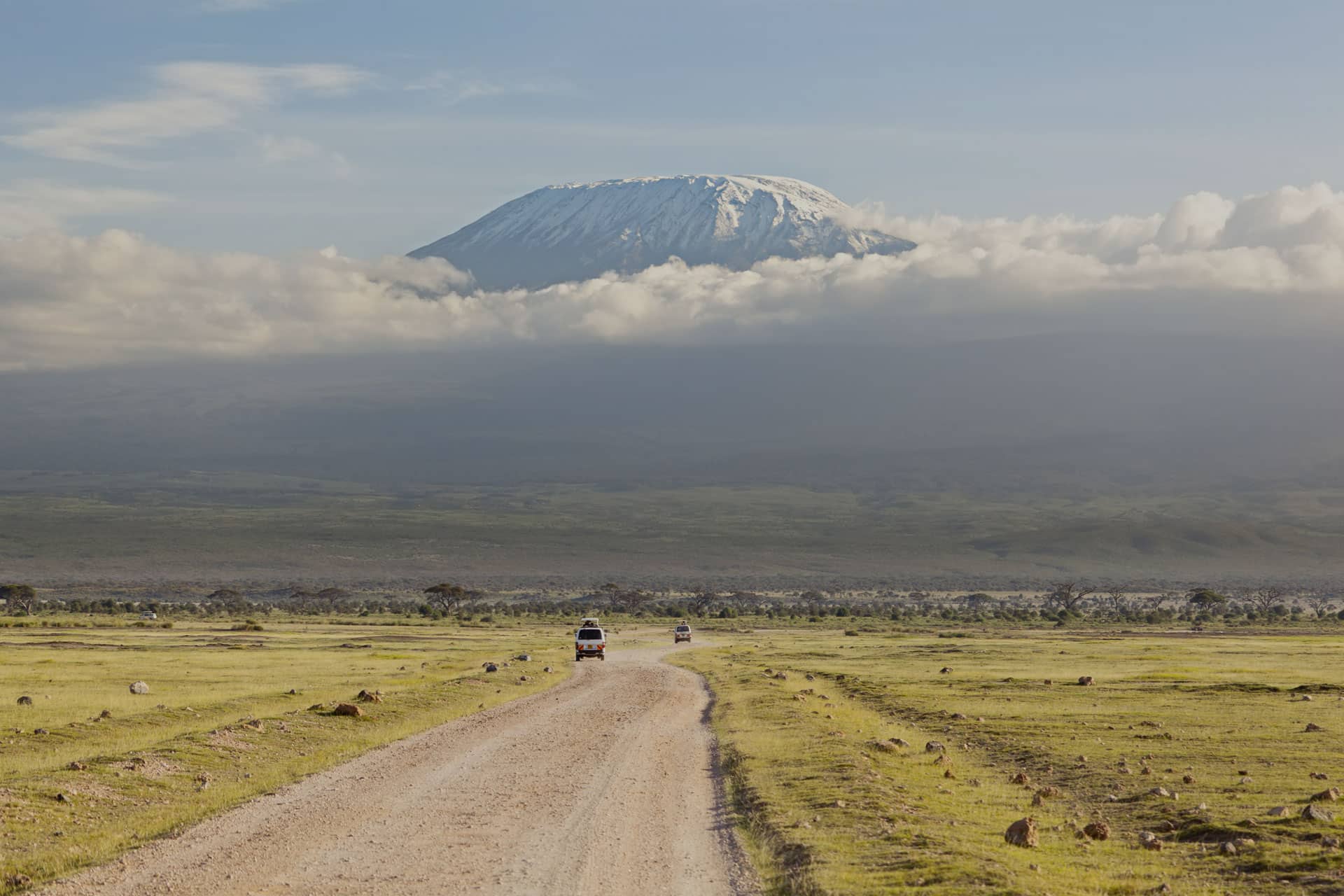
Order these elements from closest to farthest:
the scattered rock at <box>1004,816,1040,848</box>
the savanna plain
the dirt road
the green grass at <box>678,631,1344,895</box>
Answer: the dirt road
the green grass at <box>678,631,1344,895</box>
the savanna plain
the scattered rock at <box>1004,816,1040,848</box>

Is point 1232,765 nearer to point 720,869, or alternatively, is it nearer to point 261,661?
point 720,869

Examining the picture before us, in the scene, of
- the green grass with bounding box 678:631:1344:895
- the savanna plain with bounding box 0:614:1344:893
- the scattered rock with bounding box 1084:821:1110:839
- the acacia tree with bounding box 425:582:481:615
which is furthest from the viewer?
the acacia tree with bounding box 425:582:481:615

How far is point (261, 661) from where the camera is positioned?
66500 millimetres

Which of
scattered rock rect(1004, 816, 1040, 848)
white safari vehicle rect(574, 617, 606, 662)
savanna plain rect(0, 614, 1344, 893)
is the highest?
scattered rock rect(1004, 816, 1040, 848)

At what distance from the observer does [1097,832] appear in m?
20.7

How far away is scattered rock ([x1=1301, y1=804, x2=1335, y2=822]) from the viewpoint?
68.0ft

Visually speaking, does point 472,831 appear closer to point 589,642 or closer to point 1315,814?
point 1315,814

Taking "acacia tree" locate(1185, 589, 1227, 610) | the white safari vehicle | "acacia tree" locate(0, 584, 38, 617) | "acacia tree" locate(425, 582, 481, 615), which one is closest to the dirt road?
the white safari vehicle

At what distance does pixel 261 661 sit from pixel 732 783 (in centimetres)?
4652

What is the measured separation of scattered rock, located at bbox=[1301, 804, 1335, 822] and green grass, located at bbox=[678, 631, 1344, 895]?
19 centimetres

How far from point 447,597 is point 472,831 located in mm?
127367

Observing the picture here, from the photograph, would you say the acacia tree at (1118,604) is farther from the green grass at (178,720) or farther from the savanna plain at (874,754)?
the green grass at (178,720)

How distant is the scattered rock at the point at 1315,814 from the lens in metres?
20.7

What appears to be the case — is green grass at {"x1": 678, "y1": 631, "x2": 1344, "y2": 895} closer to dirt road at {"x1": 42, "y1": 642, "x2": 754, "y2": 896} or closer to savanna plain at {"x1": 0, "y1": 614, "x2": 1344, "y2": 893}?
savanna plain at {"x1": 0, "y1": 614, "x2": 1344, "y2": 893}
